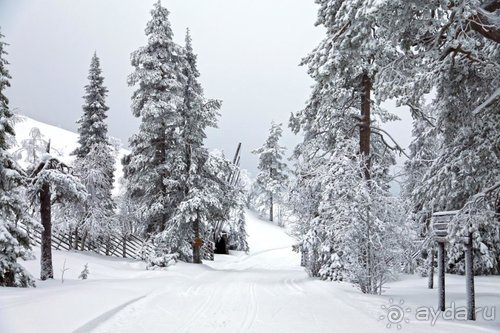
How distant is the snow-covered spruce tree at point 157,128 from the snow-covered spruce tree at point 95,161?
8.01 ft

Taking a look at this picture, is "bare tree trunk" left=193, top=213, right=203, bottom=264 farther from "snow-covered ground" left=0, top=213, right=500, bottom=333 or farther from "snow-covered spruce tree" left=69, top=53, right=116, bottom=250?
"snow-covered ground" left=0, top=213, right=500, bottom=333

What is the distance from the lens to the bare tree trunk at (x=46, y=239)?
15.6 metres

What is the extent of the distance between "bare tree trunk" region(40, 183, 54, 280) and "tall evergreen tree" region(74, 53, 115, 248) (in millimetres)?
8575

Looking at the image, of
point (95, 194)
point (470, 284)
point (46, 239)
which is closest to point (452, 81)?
point (470, 284)

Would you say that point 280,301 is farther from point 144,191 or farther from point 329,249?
point 144,191

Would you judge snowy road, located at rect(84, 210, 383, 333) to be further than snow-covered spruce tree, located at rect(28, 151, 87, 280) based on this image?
No

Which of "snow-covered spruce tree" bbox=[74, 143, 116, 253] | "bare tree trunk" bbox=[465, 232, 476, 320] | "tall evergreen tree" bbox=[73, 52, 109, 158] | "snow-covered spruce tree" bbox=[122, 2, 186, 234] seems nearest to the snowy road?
"bare tree trunk" bbox=[465, 232, 476, 320]

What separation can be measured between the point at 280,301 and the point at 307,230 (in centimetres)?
811

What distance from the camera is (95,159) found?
1011 inches

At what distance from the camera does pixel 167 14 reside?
2502 centimetres

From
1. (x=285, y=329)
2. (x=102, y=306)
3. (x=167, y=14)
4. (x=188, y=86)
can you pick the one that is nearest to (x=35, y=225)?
(x=102, y=306)

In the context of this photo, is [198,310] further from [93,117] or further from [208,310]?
[93,117]

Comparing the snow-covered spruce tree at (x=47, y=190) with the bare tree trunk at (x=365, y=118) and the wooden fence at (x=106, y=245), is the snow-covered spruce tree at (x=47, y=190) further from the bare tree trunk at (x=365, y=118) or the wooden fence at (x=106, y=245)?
the bare tree trunk at (x=365, y=118)

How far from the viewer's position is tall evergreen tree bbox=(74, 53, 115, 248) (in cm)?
2502
